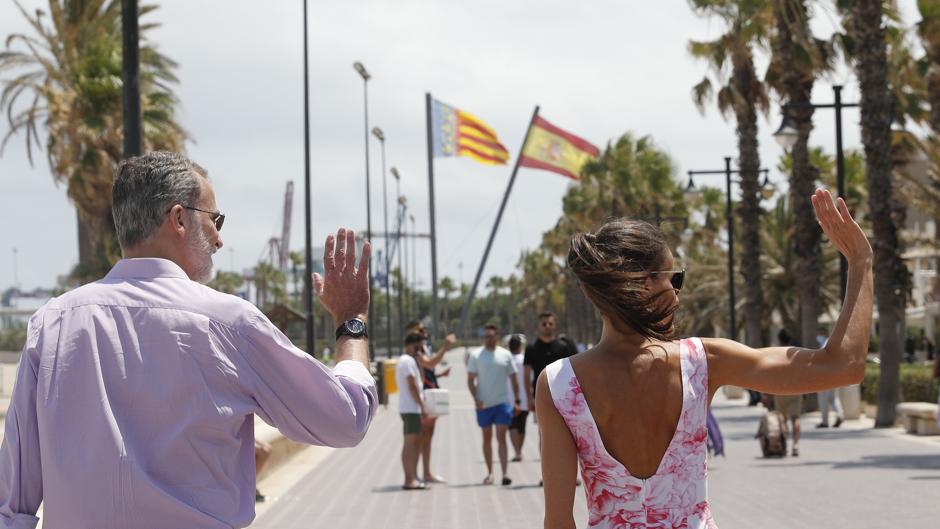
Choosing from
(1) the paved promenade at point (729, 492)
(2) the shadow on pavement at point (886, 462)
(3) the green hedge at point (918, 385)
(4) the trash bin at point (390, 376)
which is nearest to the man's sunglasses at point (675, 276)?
(1) the paved promenade at point (729, 492)

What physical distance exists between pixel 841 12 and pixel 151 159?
2673 cm

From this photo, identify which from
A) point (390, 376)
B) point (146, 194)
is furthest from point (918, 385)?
point (146, 194)

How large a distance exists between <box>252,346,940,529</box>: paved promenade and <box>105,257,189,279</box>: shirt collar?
868cm

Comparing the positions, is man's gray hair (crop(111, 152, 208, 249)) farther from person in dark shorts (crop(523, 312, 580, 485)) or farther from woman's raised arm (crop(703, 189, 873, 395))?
person in dark shorts (crop(523, 312, 580, 485))

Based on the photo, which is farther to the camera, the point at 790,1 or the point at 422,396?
the point at 790,1

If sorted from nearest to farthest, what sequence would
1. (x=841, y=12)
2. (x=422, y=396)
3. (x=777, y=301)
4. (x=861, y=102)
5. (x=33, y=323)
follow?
(x=33, y=323), (x=422, y=396), (x=861, y=102), (x=841, y=12), (x=777, y=301)

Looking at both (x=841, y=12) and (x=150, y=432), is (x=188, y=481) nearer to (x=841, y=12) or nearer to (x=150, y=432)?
(x=150, y=432)

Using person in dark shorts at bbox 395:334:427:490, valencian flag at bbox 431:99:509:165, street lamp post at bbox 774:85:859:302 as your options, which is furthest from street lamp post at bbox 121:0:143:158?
valencian flag at bbox 431:99:509:165

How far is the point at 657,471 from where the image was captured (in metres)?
3.54

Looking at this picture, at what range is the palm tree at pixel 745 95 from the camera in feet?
113

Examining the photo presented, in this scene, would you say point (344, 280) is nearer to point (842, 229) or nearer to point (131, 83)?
point (842, 229)

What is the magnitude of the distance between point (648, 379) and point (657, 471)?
0.23m

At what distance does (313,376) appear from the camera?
3.25 meters

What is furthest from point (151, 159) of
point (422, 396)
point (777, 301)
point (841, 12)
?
point (777, 301)
